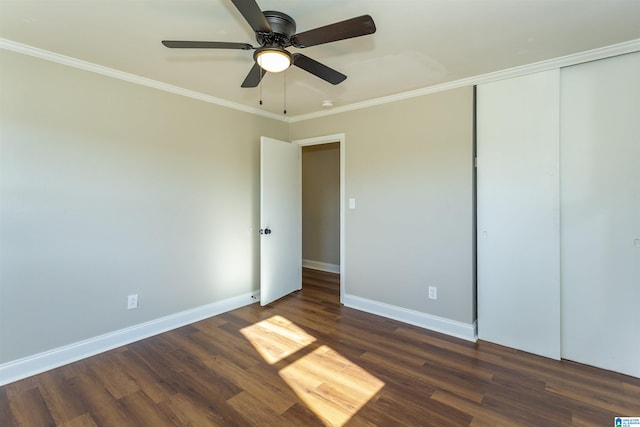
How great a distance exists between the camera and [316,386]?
2100 millimetres

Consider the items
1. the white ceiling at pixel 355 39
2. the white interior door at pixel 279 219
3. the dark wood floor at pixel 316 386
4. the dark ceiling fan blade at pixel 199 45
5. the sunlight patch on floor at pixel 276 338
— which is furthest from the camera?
the white interior door at pixel 279 219

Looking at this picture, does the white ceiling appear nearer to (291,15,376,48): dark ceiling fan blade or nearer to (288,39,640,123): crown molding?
(288,39,640,123): crown molding

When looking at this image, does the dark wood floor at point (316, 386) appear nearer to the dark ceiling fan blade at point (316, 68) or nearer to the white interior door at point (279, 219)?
the white interior door at point (279, 219)

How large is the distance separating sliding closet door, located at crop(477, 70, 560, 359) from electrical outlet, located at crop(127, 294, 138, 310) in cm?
Answer: 322

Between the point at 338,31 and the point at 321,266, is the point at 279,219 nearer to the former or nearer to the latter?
the point at 321,266

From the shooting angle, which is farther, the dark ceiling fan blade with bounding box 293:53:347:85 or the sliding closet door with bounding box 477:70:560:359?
the sliding closet door with bounding box 477:70:560:359

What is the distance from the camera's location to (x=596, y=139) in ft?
7.52

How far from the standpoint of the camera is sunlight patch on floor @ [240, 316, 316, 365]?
2.54m

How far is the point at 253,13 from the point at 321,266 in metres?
4.52

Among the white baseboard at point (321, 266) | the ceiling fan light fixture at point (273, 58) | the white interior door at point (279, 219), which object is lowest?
the white baseboard at point (321, 266)

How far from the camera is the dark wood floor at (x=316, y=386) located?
5.93ft

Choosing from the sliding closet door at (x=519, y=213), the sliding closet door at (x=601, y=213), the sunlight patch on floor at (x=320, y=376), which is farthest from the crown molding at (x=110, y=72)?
the sliding closet door at (x=601, y=213)

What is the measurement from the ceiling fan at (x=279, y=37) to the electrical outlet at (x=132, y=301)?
2.22 metres

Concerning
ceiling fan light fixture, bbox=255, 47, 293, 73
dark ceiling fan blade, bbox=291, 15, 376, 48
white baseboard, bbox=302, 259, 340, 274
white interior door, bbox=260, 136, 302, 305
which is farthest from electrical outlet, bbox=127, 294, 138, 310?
white baseboard, bbox=302, 259, 340, 274
